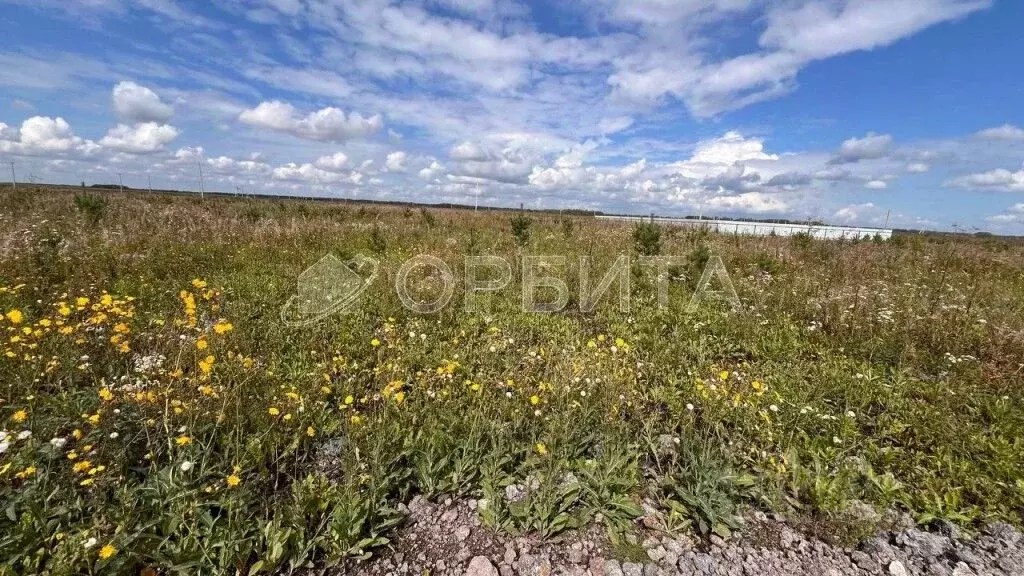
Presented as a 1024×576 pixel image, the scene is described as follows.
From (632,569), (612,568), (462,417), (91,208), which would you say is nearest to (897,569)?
(632,569)

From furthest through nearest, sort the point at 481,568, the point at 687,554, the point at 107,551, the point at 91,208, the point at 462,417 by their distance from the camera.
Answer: the point at 91,208
the point at 462,417
the point at 687,554
the point at 481,568
the point at 107,551

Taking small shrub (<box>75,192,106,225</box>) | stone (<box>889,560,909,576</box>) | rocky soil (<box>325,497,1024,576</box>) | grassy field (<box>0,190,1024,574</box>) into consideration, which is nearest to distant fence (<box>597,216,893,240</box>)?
grassy field (<box>0,190,1024,574</box>)

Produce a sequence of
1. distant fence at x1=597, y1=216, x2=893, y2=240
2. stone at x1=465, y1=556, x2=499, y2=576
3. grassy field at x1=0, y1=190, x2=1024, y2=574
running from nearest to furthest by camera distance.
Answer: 1. stone at x1=465, y1=556, x2=499, y2=576
2. grassy field at x1=0, y1=190, x2=1024, y2=574
3. distant fence at x1=597, y1=216, x2=893, y2=240

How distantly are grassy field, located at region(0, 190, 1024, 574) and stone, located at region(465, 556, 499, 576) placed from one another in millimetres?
235

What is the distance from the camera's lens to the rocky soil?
92.0 inches

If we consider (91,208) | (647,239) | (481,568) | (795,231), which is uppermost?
(795,231)

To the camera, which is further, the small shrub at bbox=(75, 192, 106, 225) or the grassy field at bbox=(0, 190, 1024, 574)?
the small shrub at bbox=(75, 192, 106, 225)

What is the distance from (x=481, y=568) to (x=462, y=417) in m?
1.28

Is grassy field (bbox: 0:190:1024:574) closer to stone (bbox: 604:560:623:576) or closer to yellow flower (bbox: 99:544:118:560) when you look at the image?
yellow flower (bbox: 99:544:118:560)

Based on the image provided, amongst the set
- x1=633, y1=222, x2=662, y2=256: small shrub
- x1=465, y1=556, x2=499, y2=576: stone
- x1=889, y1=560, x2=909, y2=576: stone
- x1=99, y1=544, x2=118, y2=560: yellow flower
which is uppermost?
x1=633, y1=222, x2=662, y2=256: small shrub

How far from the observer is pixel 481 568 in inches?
91.4

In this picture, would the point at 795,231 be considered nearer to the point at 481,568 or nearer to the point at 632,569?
the point at 632,569

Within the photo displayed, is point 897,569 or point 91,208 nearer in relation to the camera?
point 897,569

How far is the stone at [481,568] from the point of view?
7.54 ft
